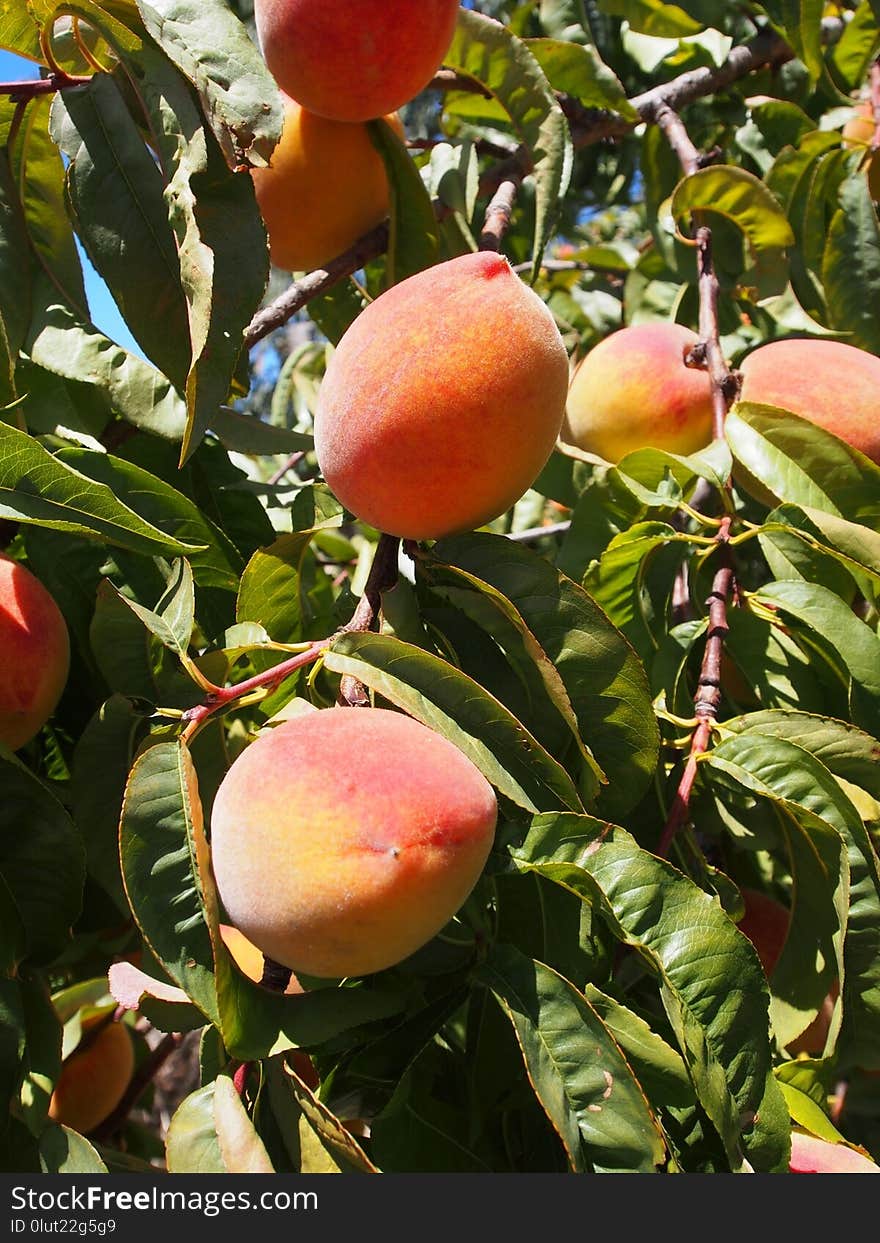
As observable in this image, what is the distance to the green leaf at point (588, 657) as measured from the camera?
2.87 feet

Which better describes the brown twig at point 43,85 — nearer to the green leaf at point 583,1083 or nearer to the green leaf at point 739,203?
the green leaf at point 739,203

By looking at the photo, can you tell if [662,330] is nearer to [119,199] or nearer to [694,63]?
[694,63]

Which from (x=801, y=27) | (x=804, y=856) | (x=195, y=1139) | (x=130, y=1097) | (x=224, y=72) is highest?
(x=224, y=72)

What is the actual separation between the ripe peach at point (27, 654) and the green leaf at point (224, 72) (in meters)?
0.39

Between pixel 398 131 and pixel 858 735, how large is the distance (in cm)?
79

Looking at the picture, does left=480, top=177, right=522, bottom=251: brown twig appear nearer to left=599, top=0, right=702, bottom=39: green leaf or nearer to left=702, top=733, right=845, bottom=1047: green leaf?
left=599, top=0, right=702, bottom=39: green leaf

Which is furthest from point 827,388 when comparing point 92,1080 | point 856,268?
point 92,1080

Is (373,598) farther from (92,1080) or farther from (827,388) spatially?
(92,1080)

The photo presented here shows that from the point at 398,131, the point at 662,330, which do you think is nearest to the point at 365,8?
the point at 398,131

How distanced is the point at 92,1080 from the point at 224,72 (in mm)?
1298

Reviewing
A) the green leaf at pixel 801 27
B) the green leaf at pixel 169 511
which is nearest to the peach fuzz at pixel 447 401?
the green leaf at pixel 169 511

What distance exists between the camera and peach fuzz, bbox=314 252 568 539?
817 mm

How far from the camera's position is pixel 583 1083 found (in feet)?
2.38

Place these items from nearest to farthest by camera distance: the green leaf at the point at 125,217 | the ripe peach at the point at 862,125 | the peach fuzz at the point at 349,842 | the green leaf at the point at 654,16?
the peach fuzz at the point at 349,842 < the green leaf at the point at 125,217 < the green leaf at the point at 654,16 < the ripe peach at the point at 862,125
